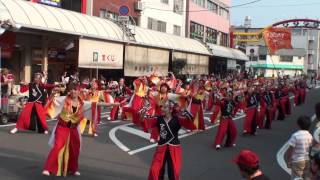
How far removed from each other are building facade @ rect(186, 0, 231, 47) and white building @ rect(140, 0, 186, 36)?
181 centimetres

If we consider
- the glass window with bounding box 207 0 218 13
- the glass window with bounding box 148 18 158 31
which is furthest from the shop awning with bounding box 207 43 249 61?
the glass window with bounding box 207 0 218 13

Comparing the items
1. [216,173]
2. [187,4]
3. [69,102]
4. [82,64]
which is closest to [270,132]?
[216,173]

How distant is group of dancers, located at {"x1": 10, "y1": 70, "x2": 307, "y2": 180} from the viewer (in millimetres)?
8227

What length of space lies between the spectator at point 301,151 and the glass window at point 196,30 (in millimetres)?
43855

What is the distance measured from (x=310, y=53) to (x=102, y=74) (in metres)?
90.3

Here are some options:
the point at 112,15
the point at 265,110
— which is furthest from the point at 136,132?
the point at 112,15

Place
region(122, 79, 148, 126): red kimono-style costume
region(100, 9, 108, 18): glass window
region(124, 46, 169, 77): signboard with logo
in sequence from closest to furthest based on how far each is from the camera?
region(122, 79, 148, 126): red kimono-style costume → region(124, 46, 169, 77): signboard with logo → region(100, 9, 108, 18): glass window

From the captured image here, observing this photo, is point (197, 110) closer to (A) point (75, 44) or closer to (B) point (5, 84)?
(B) point (5, 84)

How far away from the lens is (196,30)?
2084 inches

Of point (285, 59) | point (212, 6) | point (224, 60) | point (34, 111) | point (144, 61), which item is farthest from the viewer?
point (285, 59)

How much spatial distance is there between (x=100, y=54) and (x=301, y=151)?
21422 mm

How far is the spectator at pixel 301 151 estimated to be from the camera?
707 cm

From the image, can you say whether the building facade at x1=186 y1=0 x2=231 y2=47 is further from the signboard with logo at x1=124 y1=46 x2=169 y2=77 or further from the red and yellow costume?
the red and yellow costume

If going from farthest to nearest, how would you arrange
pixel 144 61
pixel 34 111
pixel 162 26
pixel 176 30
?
pixel 176 30 → pixel 162 26 → pixel 144 61 → pixel 34 111
